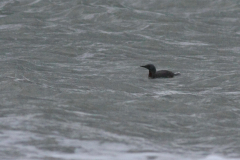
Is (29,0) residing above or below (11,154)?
above

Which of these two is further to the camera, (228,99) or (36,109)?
(228,99)

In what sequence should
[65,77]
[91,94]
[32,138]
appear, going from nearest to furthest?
[32,138] < [91,94] < [65,77]

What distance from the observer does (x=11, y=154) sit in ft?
31.6

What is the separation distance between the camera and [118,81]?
46.9ft

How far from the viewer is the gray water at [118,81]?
10227 mm

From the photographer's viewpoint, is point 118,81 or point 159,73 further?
point 159,73

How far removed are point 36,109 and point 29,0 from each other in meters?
13.8

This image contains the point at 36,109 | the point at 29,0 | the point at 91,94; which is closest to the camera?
the point at 36,109

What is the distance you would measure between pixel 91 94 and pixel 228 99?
2542 mm

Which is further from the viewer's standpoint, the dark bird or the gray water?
the dark bird

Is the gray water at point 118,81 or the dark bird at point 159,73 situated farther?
the dark bird at point 159,73

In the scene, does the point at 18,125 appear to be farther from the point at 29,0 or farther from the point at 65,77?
the point at 29,0

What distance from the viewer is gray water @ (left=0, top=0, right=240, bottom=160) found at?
10227mm

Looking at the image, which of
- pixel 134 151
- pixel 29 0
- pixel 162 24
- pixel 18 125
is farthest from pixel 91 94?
pixel 29 0
